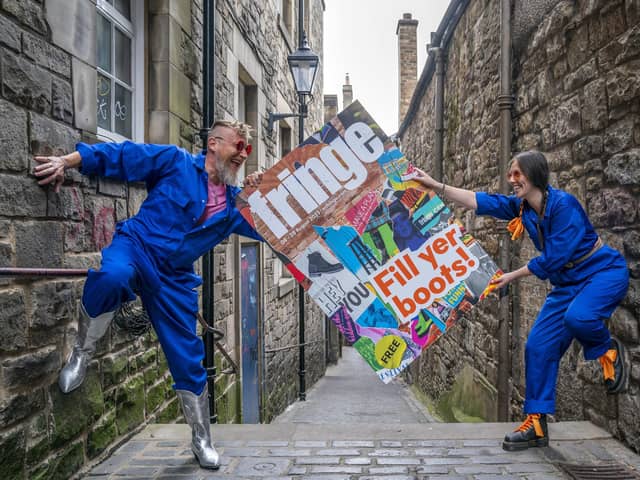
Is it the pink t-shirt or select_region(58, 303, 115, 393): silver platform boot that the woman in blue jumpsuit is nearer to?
the pink t-shirt

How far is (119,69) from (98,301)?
75.6 inches

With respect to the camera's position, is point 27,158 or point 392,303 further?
point 392,303

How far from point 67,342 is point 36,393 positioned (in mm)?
337

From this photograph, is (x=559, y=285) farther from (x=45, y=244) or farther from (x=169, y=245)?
(x=45, y=244)

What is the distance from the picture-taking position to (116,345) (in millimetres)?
3582

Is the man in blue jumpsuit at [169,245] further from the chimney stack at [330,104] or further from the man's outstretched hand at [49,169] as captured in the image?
the chimney stack at [330,104]

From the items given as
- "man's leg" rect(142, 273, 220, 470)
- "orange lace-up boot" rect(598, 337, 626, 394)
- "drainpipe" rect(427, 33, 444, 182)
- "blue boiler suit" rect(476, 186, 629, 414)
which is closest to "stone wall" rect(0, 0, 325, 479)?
"man's leg" rect(142, 273, 220, 470)

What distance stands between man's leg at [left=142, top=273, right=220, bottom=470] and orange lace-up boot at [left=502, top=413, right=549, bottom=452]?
64.0 inches

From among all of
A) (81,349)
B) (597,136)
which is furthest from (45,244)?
(597,136)

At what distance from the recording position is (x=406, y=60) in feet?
63.2

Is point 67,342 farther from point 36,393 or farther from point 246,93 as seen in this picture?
point 246,93

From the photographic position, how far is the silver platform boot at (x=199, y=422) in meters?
3.15

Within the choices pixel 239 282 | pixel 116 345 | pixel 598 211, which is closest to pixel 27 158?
pixel 116 345

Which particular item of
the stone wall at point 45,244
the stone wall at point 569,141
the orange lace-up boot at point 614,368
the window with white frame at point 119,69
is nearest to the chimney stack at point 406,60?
the stone wall at point 569,141
